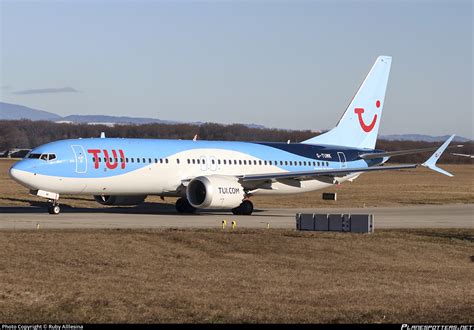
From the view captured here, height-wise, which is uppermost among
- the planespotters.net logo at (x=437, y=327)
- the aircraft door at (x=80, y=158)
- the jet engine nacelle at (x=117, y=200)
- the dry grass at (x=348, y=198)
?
the aircraft door at (x=80, y=158)

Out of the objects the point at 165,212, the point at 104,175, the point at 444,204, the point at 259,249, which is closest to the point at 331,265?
the point at 259,249

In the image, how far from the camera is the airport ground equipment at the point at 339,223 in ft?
127

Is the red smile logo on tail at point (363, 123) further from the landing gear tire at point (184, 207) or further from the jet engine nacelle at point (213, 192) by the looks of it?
the landing gear tire at point (184, 207)

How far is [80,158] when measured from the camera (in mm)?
46531

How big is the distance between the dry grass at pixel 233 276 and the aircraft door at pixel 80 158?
10.6 m

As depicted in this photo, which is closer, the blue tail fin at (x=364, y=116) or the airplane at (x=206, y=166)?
the airplane at (x=206, y=166)

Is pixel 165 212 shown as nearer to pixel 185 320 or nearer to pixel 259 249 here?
pixel 259 249

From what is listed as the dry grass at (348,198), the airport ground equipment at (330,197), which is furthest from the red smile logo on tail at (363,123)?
the airport ground equipment at (330,197)

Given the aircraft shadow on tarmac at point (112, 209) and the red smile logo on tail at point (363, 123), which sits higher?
the red smile logo on tail at point (363, 123)

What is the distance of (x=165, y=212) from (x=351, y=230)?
1613cm

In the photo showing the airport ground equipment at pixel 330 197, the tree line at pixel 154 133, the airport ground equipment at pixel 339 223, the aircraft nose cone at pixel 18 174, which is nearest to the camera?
the airport ground equipment at pixel 339 223

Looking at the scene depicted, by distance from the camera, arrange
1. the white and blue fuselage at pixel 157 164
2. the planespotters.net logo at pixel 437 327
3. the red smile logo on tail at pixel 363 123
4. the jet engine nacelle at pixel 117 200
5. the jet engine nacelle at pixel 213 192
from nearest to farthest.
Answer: the planespotters.net logo at pixel 437 327 < the white and blue fuselage at pixel 157 164 < the jet engine nacelle at pixel 213 192 < the jet engine nacelle at pixel 117 200 < the red smile logo on tail at pixel 363 123

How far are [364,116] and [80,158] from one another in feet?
72.3

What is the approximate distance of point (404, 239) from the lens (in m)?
36.8
